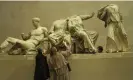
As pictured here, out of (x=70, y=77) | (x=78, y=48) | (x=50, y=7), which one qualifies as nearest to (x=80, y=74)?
(x=70, y=77)

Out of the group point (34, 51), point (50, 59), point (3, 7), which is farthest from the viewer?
point (3, 7)

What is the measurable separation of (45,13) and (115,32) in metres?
3.91

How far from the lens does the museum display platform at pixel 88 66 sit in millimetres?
9117

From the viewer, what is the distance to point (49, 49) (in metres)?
9.05

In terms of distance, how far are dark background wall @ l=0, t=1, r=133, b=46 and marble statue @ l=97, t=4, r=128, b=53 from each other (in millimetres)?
2810

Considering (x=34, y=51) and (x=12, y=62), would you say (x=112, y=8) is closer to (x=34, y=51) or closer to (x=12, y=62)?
(x=34, y=51)

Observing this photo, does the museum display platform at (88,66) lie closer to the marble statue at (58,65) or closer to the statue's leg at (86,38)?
the statue's leg at (86,38)

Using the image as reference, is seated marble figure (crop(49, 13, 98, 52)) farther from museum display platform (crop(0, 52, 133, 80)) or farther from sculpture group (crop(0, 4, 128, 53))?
museum display platform (crop(0, 52, 133, 80))

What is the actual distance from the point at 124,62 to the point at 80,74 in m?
1.19

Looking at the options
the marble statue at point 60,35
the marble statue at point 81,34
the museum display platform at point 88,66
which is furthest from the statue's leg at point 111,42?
the marble statue at point 60,35

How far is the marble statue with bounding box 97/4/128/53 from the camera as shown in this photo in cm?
948

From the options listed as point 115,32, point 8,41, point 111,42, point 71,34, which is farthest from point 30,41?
point 115,32

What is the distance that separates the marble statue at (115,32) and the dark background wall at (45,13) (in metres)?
2.81

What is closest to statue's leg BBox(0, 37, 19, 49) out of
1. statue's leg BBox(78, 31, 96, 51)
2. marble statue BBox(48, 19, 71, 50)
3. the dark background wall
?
marble statue BBox(48, 19, 71, 50)
